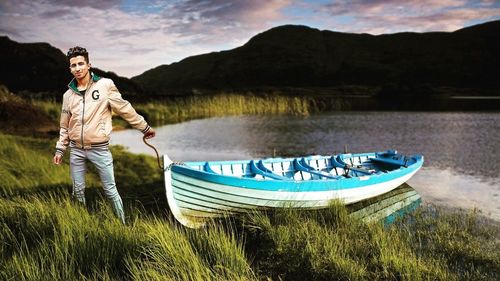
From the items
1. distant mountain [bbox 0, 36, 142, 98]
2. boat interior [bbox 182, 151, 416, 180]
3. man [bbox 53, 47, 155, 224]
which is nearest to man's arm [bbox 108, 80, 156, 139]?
man [bbox 53, 47, 155, 224]

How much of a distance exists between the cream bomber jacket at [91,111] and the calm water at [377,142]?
5.65 metres

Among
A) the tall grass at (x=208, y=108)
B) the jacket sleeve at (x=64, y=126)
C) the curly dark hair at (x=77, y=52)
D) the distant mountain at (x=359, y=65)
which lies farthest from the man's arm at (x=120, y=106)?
the distant mountain at (x=359, y=65)

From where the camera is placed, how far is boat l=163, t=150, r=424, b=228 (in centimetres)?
713

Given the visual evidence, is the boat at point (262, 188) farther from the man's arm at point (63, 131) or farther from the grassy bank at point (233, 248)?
the man's arm at point (63, 131)

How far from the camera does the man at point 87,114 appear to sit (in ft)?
17.5

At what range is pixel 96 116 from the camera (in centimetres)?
539

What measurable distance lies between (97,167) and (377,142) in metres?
18.6

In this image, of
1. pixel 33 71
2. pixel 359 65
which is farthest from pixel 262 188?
pixel 359 65

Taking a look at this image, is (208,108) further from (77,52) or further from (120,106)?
(77,52)

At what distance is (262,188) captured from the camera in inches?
297

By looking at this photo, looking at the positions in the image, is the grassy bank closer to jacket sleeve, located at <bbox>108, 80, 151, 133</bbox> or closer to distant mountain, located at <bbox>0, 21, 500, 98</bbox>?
jacket sleeve, located at <bbox>108, 80, 151, 133</bbox>

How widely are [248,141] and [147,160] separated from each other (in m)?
9.33

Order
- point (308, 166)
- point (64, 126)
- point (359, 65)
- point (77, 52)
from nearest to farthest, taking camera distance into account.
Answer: point (77, 52), point (64, 126), point (308, 166), point (359, 65)

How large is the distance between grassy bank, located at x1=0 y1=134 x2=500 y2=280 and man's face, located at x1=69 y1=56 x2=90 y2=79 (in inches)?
68.6
